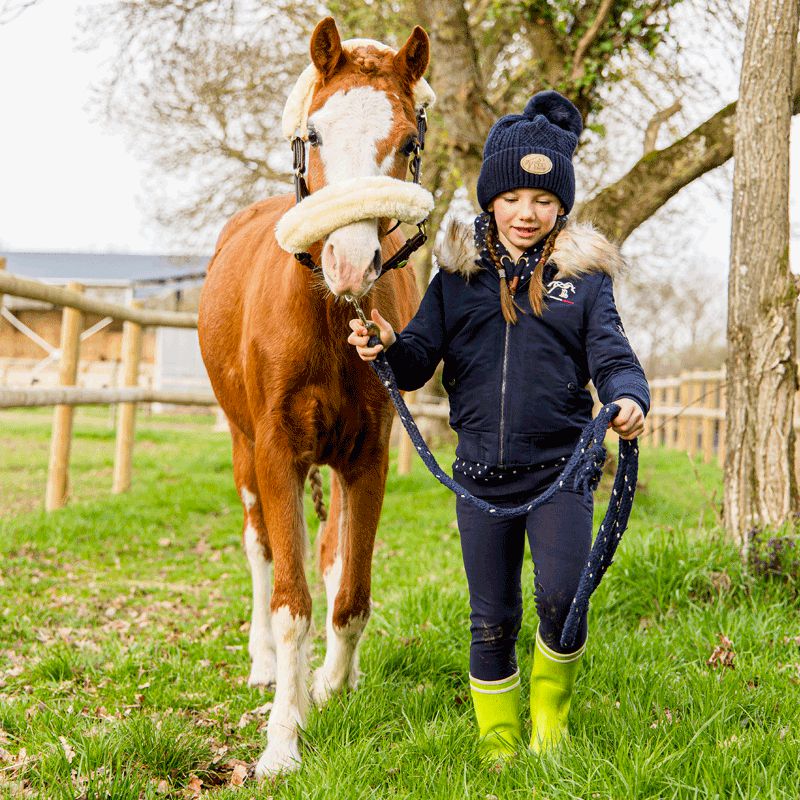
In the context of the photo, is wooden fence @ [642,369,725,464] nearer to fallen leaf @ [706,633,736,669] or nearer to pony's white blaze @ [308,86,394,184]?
fallen leaf @ [706,633,736,669]

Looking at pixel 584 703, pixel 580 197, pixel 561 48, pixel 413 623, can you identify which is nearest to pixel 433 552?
pixel 413 623

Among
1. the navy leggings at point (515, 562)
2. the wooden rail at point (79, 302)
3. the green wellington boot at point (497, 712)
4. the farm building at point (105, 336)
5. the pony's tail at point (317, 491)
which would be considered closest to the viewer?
the navy leggings at point (515, 562)

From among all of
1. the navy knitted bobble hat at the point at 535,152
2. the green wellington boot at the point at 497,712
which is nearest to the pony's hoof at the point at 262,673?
the green wellington boot at the point at 497,712

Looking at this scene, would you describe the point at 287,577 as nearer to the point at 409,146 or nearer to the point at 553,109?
the point at 409,146

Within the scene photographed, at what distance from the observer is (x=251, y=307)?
10.1 feet

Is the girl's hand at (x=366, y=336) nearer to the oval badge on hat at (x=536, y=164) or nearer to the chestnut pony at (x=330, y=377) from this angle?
the chestnut pony at (x=330, y=377)

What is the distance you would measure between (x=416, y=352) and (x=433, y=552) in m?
3.50

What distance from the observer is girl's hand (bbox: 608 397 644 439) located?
2.07 meters

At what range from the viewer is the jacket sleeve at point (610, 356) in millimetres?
2156

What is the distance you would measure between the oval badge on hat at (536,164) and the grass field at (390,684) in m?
1.67

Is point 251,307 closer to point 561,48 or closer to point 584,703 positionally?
point 584,703

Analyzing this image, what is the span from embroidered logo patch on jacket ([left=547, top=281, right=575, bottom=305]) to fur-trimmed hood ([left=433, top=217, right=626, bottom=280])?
0.03 meters

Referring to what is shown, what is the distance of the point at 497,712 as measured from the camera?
2.46 m

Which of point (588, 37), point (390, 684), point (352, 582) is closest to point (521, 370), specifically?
point (352, 582)
